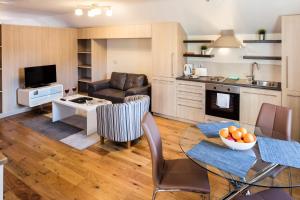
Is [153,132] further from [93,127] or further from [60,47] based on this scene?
[60,47]

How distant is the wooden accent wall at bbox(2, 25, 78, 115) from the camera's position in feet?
17.8

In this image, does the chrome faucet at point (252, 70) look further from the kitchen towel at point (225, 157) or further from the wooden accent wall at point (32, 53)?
the wooden accent wall at point (32, 53)

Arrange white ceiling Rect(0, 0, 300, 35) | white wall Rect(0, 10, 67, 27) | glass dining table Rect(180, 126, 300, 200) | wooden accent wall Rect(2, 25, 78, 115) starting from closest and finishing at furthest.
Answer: glass dining table Rect(180, 126, 300, 200) → white ceiling Rect(0, 0, 300, 35) → wooden accent wall Rect(2, 25, 78, 115) → white wall Rect(0, 10, 67, 27)

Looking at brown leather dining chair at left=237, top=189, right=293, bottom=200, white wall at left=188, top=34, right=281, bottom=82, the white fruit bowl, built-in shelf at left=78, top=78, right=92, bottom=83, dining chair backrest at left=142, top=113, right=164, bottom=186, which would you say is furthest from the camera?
built-in shelf at left=78, top=78, right=92, bottom=83

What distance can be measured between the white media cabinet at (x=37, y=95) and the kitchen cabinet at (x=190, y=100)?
3.19 metres

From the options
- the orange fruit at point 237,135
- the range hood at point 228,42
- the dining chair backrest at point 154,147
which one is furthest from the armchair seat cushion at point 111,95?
the orange fruit at point 237,135

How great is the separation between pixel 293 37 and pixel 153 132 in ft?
9.54

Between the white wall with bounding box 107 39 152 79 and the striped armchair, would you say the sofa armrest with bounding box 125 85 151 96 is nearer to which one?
the white wall with bounding box 107 39 152 79

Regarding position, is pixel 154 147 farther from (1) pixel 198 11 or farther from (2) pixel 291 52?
(1) pixel 198 11

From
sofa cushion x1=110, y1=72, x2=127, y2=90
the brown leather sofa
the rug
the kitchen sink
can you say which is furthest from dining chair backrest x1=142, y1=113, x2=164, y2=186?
sofa cushion x1=110, y1=72, x2=127, y2=90

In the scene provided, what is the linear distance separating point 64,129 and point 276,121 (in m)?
3.72

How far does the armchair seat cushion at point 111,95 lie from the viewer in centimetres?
543

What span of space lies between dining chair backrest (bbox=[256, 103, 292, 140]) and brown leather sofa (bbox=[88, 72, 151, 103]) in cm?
304

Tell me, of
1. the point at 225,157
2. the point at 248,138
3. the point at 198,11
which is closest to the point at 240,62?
the point at 198,11
